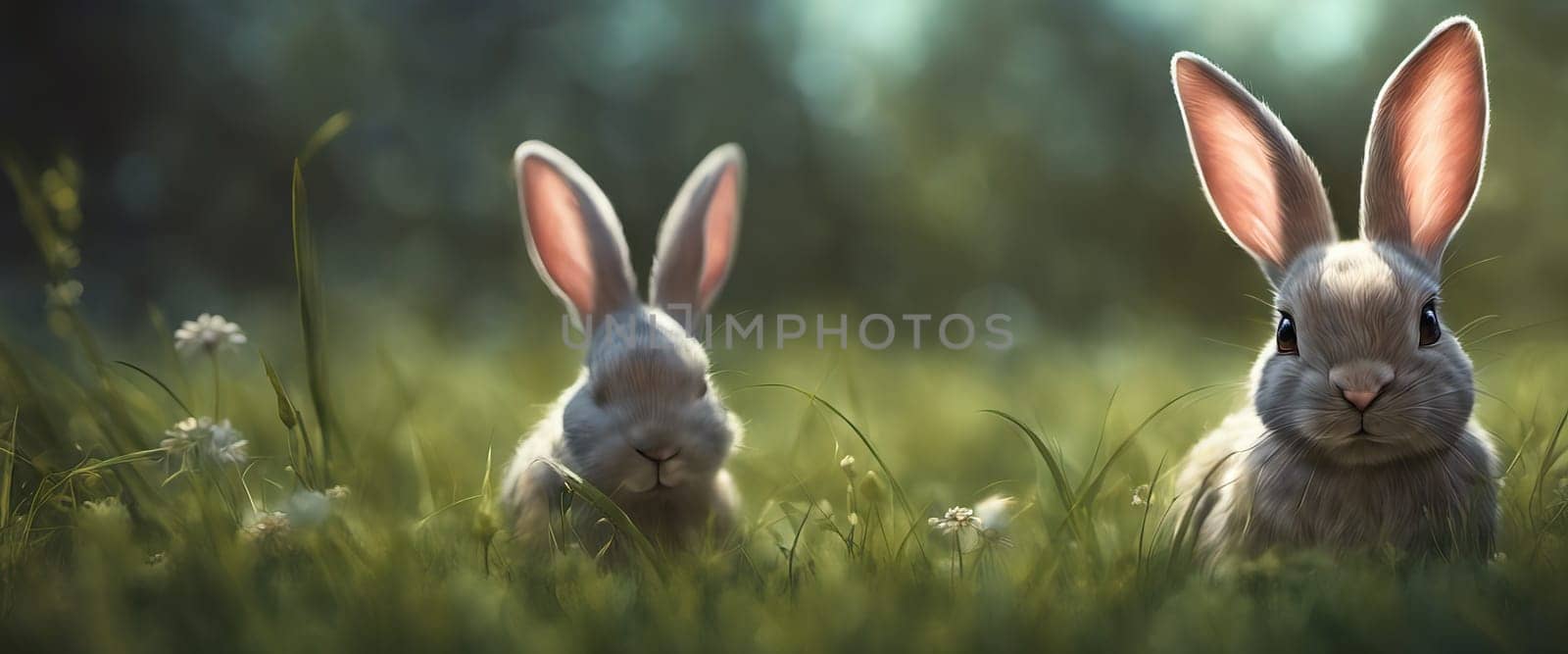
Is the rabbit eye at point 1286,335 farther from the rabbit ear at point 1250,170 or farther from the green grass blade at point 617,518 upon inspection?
the green grass blade at point 617,518

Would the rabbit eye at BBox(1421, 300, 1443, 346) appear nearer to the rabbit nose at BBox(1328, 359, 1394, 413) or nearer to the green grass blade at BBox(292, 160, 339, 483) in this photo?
the rabbit nose at BBox(1328, 359, 1394, 413)

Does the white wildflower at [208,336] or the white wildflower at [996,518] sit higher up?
the white wildflower at [208,336]

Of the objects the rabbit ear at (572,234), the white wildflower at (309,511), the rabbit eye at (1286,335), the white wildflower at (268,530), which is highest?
the rabbit ear at (572,234)

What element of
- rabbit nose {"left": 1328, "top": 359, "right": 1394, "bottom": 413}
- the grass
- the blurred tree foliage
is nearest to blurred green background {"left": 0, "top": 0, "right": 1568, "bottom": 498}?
the blurred tree foliage

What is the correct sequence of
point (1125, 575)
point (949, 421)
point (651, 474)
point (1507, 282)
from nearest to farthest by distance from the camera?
1. point (1125, 575)
2. point (651, 474)
3. point (949, 421)
4. point (1507, 282)

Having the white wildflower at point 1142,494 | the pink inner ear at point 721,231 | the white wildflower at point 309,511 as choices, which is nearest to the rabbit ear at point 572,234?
the pink inner ear at point 721,231

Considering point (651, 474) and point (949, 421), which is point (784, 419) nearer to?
point (949, 421)

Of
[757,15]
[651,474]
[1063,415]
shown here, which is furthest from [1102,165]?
[651,474]
